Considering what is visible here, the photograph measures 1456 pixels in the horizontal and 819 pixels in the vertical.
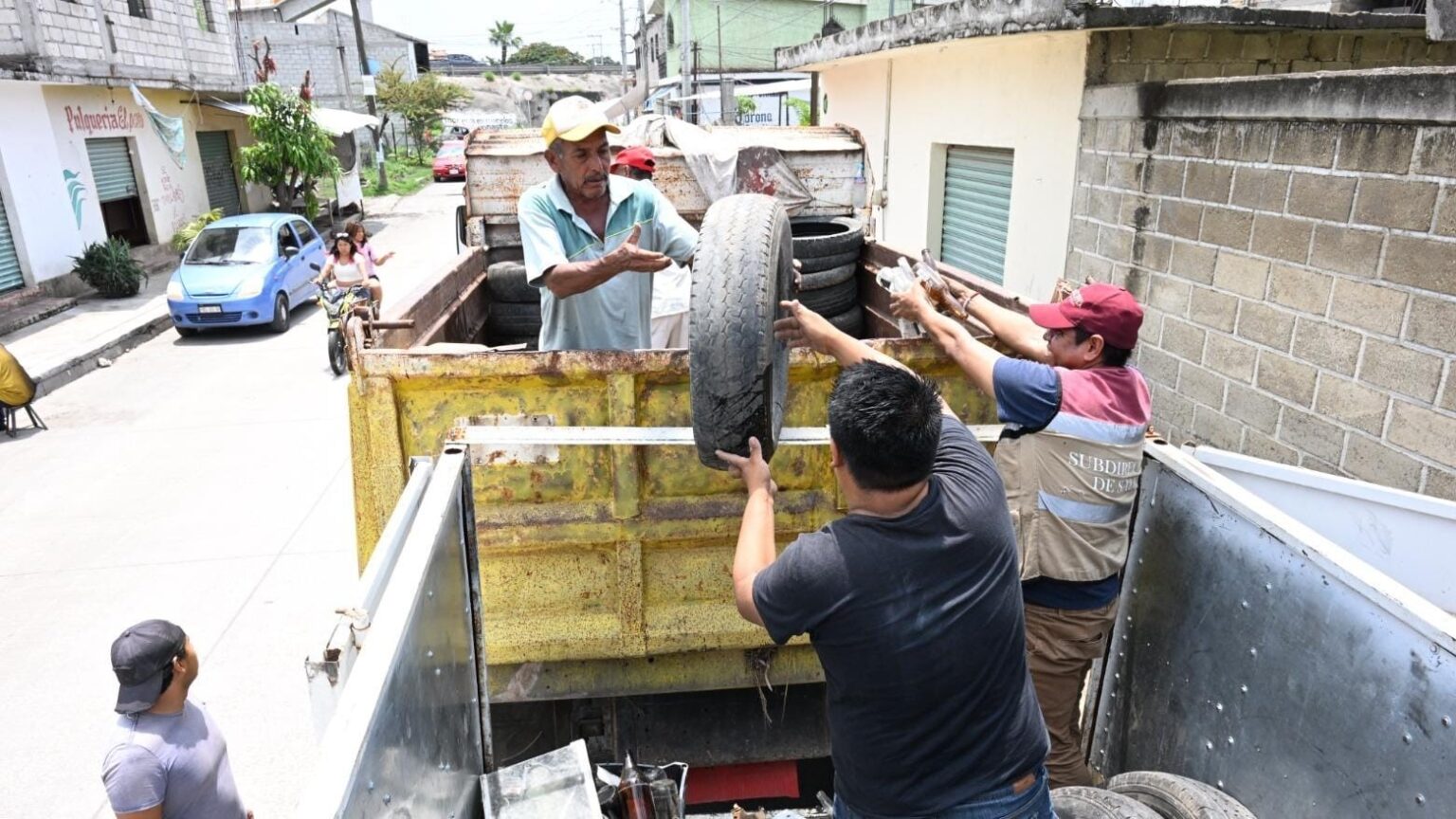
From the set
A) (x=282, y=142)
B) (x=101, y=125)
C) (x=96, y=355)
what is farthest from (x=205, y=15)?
(x=96, y=355)

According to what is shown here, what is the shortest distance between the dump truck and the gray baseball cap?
598mm

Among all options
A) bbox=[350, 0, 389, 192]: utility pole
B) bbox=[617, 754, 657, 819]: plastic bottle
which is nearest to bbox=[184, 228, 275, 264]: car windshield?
bbox=[617, 754, 657, 819]: plastic bottle

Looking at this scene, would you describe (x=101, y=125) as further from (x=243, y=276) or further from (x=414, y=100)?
(x=414, y=100)

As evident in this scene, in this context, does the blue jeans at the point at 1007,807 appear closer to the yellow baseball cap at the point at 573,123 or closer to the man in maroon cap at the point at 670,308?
the yellow baseball cap at the point at 573,123

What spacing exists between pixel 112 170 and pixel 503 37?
89.8 m

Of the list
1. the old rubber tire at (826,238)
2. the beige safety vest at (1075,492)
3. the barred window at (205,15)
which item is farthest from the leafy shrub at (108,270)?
the beige safety vest at (1075,492)

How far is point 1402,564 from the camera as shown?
7.50 ft

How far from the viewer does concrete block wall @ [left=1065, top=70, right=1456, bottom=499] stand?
11.7 ft

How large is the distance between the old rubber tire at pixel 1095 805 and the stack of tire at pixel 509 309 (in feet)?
12.1

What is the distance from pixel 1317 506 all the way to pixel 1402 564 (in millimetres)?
225

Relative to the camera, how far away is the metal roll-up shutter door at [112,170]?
16203mm

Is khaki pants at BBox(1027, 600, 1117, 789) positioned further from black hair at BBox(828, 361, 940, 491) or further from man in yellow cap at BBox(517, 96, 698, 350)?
man in yellow cap at BBox(517, 96, 698, 350)

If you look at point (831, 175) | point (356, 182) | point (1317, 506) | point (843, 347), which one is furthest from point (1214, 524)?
point (356, 182)

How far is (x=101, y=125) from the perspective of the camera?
16.2 metres
